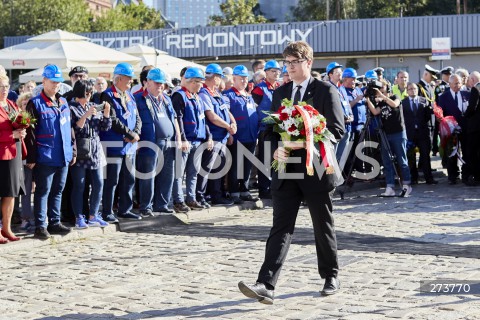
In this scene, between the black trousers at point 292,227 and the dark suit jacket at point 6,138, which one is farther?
the dark suit jacket at point 6,138

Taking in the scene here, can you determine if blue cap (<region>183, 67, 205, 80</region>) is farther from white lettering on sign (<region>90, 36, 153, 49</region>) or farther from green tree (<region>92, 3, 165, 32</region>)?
green tree (<region>92, 3, 165, 32</region>)

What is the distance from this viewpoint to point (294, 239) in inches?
407

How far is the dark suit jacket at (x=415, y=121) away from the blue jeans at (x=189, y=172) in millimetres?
5092

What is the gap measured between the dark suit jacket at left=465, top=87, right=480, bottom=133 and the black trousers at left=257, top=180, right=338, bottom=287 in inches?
377

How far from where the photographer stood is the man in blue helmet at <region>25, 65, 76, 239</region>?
1027 centimetres

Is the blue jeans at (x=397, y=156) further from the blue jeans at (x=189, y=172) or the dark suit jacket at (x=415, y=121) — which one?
the blue jeans at (x=189, y=172)

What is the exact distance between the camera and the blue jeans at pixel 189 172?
12.9 m

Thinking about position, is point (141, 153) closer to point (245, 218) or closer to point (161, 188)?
point (161, 188)

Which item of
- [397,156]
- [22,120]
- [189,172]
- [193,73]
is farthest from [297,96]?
[397,156]

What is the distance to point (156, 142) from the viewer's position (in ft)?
40.1

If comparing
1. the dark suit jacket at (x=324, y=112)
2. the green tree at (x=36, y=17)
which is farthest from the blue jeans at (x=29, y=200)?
the green tree at (x=36, y=17)

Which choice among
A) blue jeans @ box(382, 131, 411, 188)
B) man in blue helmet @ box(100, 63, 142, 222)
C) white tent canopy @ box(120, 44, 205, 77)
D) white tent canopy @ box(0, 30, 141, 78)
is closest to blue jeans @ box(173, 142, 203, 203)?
man in blue helmet @ box(100, 63, 142, 222)

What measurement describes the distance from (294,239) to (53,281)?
331cm

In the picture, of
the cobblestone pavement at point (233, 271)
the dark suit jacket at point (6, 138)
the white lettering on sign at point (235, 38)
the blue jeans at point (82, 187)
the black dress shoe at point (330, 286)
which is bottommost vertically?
the cobblestone pavement at point (233, 271)
